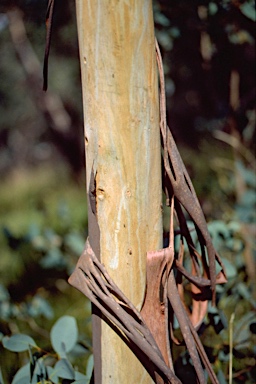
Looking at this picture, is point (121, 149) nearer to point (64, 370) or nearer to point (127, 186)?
point (127, 186)

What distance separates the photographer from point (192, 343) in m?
0.72

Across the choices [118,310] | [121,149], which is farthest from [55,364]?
[121,149]

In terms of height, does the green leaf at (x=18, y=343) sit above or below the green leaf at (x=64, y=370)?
above

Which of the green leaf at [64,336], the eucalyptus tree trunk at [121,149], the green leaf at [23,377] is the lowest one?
the green leaf at [23,377]

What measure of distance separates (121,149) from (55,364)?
495 mm

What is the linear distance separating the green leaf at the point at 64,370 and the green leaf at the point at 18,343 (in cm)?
6

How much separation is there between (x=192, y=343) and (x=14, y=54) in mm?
3082

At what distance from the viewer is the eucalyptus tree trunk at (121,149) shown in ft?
2.13

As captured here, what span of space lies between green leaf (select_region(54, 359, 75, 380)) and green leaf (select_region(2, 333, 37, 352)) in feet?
0.20

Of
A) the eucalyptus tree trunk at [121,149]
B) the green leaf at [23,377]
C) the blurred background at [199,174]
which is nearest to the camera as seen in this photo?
the eucalyptus tree trunk at [121,149]

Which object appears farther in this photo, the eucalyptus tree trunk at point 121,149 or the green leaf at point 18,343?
the green leaf at point 18,343

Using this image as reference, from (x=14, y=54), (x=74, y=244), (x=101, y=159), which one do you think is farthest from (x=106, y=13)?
(x=14, y=54)

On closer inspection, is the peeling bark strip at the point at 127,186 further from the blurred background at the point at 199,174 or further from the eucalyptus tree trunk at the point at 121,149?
the blurred background at the point at 199,174

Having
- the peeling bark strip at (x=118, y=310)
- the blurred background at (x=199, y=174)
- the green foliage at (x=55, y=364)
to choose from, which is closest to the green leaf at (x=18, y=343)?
the green foliage at (x=55, y=364)
